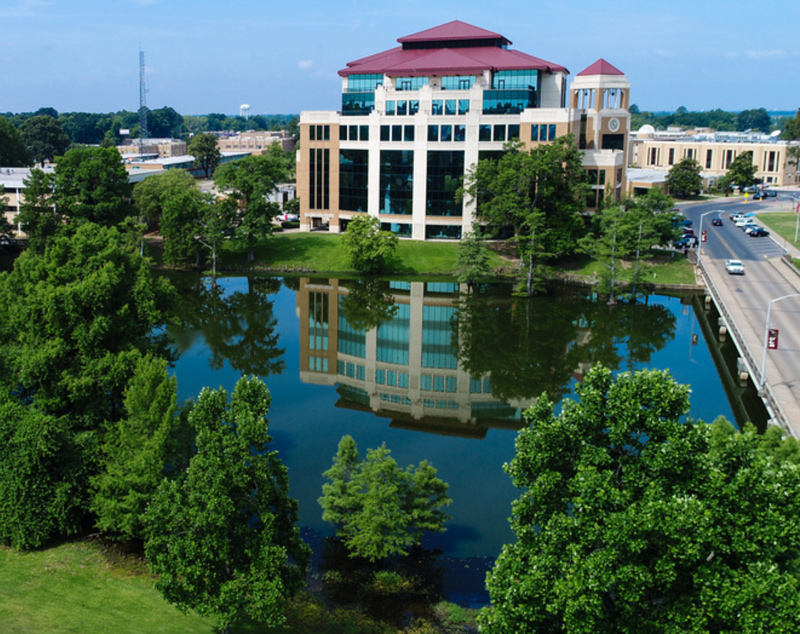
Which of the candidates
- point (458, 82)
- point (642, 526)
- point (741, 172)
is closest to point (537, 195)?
point (458, 82)

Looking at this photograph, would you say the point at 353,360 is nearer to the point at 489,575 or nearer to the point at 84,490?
the point at 84,490

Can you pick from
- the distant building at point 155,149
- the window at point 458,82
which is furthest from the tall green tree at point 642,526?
the distant building at point 155,149

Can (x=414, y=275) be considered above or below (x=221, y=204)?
below

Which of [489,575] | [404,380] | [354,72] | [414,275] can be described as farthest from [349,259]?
[489,575]

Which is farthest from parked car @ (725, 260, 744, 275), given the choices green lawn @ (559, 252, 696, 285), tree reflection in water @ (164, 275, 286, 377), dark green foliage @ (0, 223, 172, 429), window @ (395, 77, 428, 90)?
dark green foliage @ (0, 223, 172, 429)

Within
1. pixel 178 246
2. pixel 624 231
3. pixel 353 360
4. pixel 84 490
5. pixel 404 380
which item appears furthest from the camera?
pixel 178 246

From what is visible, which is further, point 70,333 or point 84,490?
point 70,333

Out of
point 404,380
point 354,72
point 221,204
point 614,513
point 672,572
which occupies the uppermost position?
point 354,72

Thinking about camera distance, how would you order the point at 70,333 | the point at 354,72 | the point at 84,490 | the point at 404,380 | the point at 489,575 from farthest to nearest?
the point at 354,72 → the point at 404,380 → the point at 70,333 → the point at 84,490 → the point at 489,575

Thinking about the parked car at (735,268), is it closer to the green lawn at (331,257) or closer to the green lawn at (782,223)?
the green lawn at (782,223)
